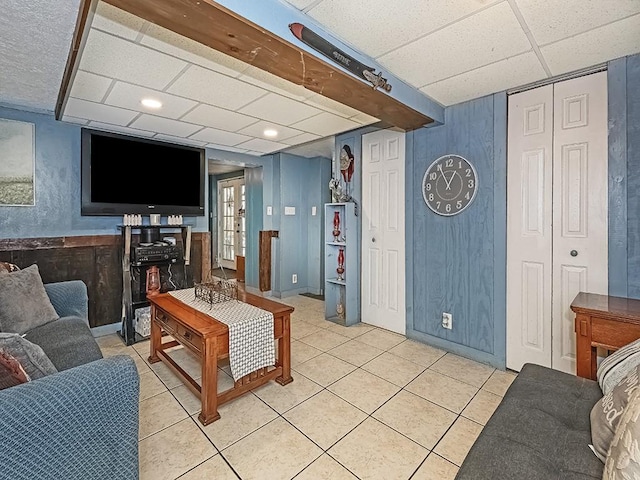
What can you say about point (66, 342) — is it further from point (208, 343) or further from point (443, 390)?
point (443, 390)

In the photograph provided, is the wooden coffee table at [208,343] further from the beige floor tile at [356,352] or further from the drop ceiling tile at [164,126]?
the drop ceiling tile at [164,126]

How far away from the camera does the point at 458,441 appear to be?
5.54 ft

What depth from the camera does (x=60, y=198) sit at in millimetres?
3039

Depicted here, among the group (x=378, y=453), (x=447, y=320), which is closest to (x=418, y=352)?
(x=447, y=320)

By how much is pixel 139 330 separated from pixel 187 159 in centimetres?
206

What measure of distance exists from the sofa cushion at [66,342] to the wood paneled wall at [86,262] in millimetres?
1178

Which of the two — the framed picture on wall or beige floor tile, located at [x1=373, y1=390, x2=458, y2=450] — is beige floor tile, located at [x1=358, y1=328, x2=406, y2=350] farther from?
the framed picture on wall

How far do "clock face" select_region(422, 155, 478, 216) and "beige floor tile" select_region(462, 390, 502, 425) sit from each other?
146 centimetres

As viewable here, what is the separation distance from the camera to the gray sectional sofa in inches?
36.7

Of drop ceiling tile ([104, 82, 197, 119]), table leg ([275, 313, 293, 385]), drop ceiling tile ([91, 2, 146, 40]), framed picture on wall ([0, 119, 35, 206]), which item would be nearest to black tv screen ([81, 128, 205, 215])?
framed picture on wall ([0, 119, 35, 206])

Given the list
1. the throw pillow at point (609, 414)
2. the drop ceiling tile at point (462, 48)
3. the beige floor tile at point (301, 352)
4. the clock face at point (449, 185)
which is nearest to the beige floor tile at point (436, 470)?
the throw pillow at point (609, 414)

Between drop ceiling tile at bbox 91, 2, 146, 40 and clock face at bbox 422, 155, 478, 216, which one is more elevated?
drop ceiling tile at bbox 91, 2, 146, 40

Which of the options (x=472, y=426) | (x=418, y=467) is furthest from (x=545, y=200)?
(x=418, y=467)

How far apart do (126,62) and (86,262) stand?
7.12 feet
